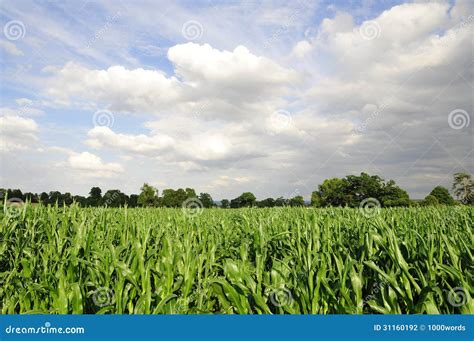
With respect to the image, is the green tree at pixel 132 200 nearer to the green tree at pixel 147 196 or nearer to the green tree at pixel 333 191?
the green tree at pixel 147 196

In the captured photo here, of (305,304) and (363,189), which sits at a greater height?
(363,189)

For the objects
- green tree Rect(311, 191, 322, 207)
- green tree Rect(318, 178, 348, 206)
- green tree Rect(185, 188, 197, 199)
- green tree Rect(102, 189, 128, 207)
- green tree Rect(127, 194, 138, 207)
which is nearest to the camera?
green tree Rect(102, 189, 128, 207)

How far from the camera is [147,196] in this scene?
68875 millimetres

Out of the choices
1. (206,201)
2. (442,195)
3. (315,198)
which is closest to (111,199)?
(206,201)

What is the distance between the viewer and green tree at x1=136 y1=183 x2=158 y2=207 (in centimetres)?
6856

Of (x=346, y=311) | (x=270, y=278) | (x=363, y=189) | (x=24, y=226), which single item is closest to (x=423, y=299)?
(x=346, y=311)

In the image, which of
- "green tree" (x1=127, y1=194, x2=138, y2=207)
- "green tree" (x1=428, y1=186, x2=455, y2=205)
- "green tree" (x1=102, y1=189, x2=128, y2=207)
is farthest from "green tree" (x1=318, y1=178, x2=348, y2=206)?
"green tree" (x1=102, y1=189, x2=128, y2=207)

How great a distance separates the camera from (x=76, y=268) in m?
3.48

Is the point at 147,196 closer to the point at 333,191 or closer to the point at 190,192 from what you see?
the point at 190,192

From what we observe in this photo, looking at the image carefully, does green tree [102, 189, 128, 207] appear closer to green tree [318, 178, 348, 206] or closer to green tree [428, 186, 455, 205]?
green tree [318, 178, 348, 206]

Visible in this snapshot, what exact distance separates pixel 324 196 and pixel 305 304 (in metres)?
73.4

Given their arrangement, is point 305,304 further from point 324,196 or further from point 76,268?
point 324,196

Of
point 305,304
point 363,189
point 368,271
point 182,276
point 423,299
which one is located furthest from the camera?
point 363,189

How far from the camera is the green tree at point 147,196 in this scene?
6856cm
